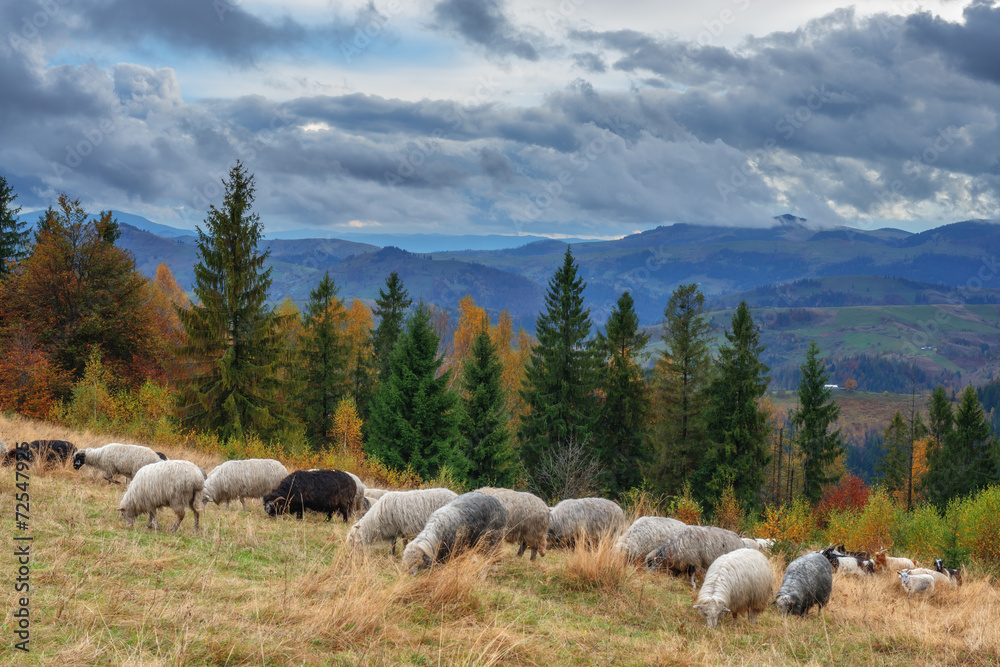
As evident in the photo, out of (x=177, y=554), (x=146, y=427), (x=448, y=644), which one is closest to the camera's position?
(x=448, y=644)

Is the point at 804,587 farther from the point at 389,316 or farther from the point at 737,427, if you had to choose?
the point at 389,316

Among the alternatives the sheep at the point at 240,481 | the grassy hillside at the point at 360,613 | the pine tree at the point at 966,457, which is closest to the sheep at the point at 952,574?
the grassy hillside at the point at 360,613

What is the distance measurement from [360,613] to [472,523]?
384 cm

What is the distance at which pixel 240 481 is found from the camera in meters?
14.9

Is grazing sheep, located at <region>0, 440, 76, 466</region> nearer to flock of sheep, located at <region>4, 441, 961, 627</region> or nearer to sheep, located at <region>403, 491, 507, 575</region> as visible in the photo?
flock of sheep, located at <region>4, 441, 961, 627</region>

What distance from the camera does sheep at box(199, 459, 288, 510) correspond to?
14.8 m

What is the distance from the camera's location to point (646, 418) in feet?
153

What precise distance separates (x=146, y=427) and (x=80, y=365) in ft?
37.7

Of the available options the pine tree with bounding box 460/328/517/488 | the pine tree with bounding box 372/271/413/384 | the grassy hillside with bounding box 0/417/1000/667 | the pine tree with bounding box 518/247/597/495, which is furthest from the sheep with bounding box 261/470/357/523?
the pine tree with bounding box 372/271/413/384

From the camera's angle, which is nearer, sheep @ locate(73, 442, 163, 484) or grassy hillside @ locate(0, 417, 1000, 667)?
grassy hillside @ locate(0, 417, 1000, 667)

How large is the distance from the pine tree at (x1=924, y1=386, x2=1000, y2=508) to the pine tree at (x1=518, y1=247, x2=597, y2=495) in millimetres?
33185

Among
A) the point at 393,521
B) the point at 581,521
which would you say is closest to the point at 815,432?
the point at 581,521

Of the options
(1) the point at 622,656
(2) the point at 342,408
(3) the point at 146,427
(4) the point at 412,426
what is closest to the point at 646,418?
(4) the point at 412,426

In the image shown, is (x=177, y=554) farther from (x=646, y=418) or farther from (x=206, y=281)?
(x=646, y=418)
